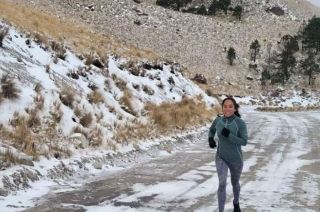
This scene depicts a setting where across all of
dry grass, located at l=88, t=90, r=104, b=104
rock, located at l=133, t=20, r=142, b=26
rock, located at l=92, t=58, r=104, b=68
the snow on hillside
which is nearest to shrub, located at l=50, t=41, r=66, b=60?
the snow on hillside

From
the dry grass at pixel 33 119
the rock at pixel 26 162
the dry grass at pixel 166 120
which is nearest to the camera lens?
the rock at pixel 26 162

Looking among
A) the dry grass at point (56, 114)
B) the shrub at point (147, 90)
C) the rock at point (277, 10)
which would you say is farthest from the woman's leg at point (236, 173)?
the rock at point (277, 10)

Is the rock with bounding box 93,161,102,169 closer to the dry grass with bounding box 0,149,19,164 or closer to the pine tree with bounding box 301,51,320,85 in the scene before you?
the dry grass with bounding box 0,149,19,164

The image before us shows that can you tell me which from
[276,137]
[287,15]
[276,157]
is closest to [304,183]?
[276,157]

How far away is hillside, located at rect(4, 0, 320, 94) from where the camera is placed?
6244 centimetres

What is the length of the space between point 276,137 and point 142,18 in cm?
5606

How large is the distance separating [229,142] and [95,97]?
27.0 feet

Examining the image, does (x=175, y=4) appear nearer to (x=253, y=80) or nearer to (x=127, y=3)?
(x=127, y=3)

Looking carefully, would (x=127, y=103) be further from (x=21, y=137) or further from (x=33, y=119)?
(x=21, y=137)

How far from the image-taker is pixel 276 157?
12836mm

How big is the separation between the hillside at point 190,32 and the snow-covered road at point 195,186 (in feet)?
143

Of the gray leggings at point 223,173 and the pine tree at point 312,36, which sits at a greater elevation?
the pine tree at point 312,36

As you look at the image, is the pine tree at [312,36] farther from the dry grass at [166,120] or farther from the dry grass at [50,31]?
the dry grass at [166,120]

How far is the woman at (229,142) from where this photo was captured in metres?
6.64
